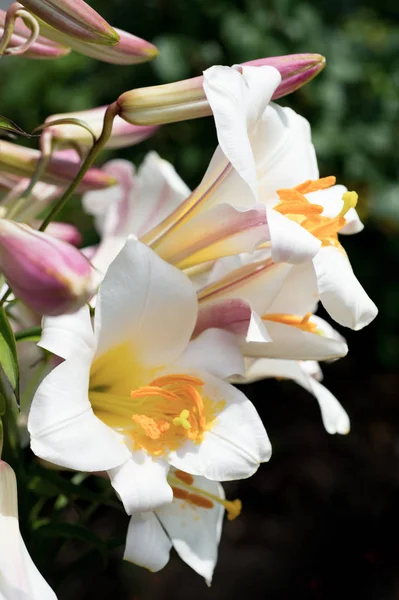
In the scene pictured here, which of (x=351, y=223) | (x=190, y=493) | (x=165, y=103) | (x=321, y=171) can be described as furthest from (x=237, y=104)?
(x=321, y=171)

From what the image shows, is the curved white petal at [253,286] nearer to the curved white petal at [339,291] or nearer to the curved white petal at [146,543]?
the curved white petal at [339,291]

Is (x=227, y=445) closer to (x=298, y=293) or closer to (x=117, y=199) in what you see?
(x=298, y=293)

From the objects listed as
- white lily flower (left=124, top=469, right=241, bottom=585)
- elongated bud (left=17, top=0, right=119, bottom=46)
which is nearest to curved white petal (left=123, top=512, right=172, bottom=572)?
white lily flower (left=124, top=469, right=241, bottom=585)

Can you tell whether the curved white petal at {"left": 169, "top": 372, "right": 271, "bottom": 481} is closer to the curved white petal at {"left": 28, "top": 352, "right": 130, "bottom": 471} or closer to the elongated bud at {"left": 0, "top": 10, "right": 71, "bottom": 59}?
the curved white petal at {"left": 28, "top": 352, "right": 130, "bottom": 471}

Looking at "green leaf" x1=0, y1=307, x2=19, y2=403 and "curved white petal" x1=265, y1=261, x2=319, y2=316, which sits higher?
"green leaf" x1=0, y1=307, x2=19, y2=403

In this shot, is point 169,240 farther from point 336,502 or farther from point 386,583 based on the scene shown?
point 336,502

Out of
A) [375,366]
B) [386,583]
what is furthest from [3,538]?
[375,366]

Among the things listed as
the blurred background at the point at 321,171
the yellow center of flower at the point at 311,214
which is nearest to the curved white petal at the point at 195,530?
the yellow center of flower at the point at 311,214
